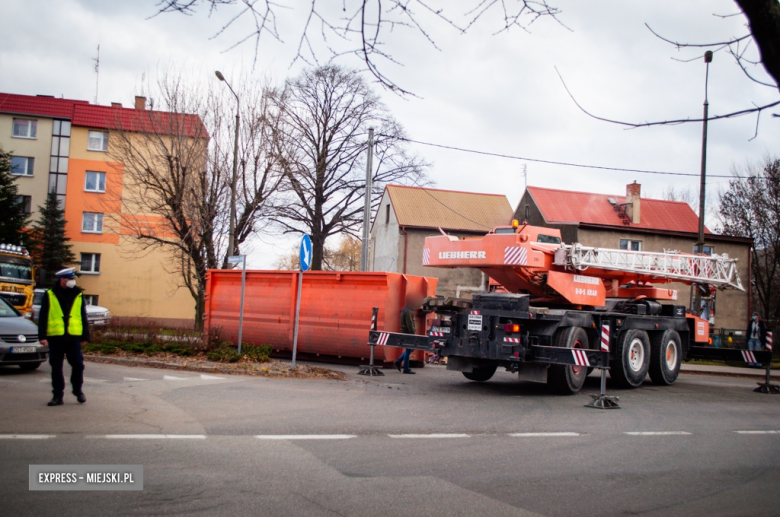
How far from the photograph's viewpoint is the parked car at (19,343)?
12.0m

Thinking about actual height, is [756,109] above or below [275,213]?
below

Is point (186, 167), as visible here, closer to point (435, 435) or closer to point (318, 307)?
point (318, 307)

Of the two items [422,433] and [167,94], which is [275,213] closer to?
[167,94]

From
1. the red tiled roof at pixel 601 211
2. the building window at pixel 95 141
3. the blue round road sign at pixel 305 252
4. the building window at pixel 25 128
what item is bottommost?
the blue round road sign at pixel 305 252

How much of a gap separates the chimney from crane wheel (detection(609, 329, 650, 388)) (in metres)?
27.5

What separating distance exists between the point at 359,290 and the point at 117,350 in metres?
5.65

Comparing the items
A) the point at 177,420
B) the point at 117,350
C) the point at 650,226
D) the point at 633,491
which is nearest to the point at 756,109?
the point at 633,491

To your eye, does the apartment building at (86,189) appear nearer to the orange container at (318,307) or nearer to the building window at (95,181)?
the building window at (95,181)

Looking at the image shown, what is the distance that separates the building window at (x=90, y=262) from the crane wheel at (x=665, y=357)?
1380 inches

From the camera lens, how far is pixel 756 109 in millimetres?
4480

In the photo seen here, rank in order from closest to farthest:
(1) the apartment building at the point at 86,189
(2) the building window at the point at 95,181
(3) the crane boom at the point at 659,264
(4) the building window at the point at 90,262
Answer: (3) the crane boom at the point at 659,264
(1) the apartment building at the point at 86,189
(4) the building window at the point at 90,262
(2) the building window at the point at 95,181

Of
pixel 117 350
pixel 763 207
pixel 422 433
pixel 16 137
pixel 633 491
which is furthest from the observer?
pixel 16 137

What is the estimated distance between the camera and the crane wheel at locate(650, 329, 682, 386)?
14289 mm

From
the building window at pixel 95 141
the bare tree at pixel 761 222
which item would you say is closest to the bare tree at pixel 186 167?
the building window at pixel 95 141
